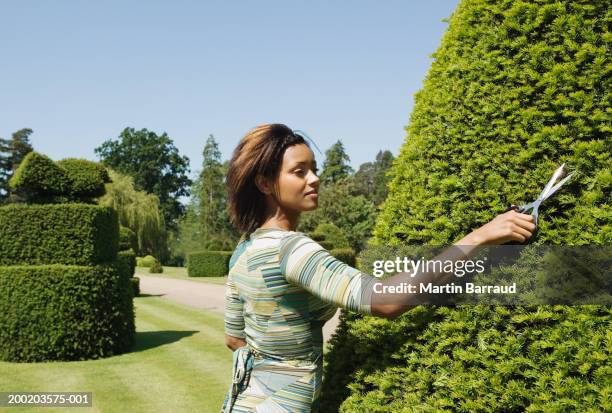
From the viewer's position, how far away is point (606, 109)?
2361 mm

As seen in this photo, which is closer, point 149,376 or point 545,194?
point 545,194

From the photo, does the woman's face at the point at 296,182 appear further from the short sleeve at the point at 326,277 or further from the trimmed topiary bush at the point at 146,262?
the trimmed topiary bush at the point at 146,262

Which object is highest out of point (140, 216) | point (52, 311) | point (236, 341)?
point (140, 216)

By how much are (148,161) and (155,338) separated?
79469 mm

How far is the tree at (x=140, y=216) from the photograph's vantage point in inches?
2002

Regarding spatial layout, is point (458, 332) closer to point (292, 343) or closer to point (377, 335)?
point (377, 335)

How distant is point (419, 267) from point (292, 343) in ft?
1.91

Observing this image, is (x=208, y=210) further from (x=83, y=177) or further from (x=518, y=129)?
(x=518, y=129)

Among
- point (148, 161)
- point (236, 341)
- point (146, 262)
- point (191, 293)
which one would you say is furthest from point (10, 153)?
point (236, 341)

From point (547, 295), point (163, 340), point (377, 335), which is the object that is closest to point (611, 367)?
point (547, 295)

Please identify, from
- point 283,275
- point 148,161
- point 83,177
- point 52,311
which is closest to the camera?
point 283,275

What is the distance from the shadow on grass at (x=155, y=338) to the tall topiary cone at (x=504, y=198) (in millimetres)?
10616

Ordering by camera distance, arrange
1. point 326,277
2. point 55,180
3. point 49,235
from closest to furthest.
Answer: point 326,277 → point 49,235 → point 55,180

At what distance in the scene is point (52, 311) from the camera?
1102 centimetres
